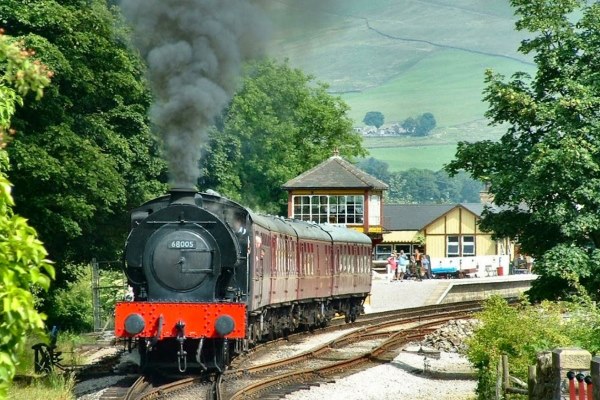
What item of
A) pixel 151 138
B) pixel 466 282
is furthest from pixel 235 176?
pixel 151 138

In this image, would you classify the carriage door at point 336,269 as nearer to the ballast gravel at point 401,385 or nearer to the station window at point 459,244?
the ballast gravel at point 401,385

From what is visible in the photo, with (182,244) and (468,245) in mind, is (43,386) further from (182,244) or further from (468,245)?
(468,245)

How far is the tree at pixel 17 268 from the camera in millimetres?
7012

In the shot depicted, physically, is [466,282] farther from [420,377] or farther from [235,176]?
[420,377]

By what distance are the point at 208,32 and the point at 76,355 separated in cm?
726

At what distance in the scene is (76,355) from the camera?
22891mm

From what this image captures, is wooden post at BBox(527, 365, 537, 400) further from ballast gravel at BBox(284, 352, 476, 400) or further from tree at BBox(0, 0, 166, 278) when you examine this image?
tree at BBox(0, 0, 166, 278)

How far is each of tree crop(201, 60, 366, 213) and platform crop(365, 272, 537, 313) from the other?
9397 mm

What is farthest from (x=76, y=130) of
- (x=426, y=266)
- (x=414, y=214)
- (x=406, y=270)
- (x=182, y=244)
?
(x=414, y=214)

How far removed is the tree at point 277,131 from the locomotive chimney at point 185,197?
36.0 metres

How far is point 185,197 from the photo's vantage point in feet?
61.7

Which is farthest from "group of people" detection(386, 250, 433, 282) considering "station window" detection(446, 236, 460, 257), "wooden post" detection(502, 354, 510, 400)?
"wooden post" detection(502, 354, 510, 400)

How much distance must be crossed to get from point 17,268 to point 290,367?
14078 millimetres

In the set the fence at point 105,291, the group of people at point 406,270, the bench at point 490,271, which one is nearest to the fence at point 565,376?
the fence at point 105,291
